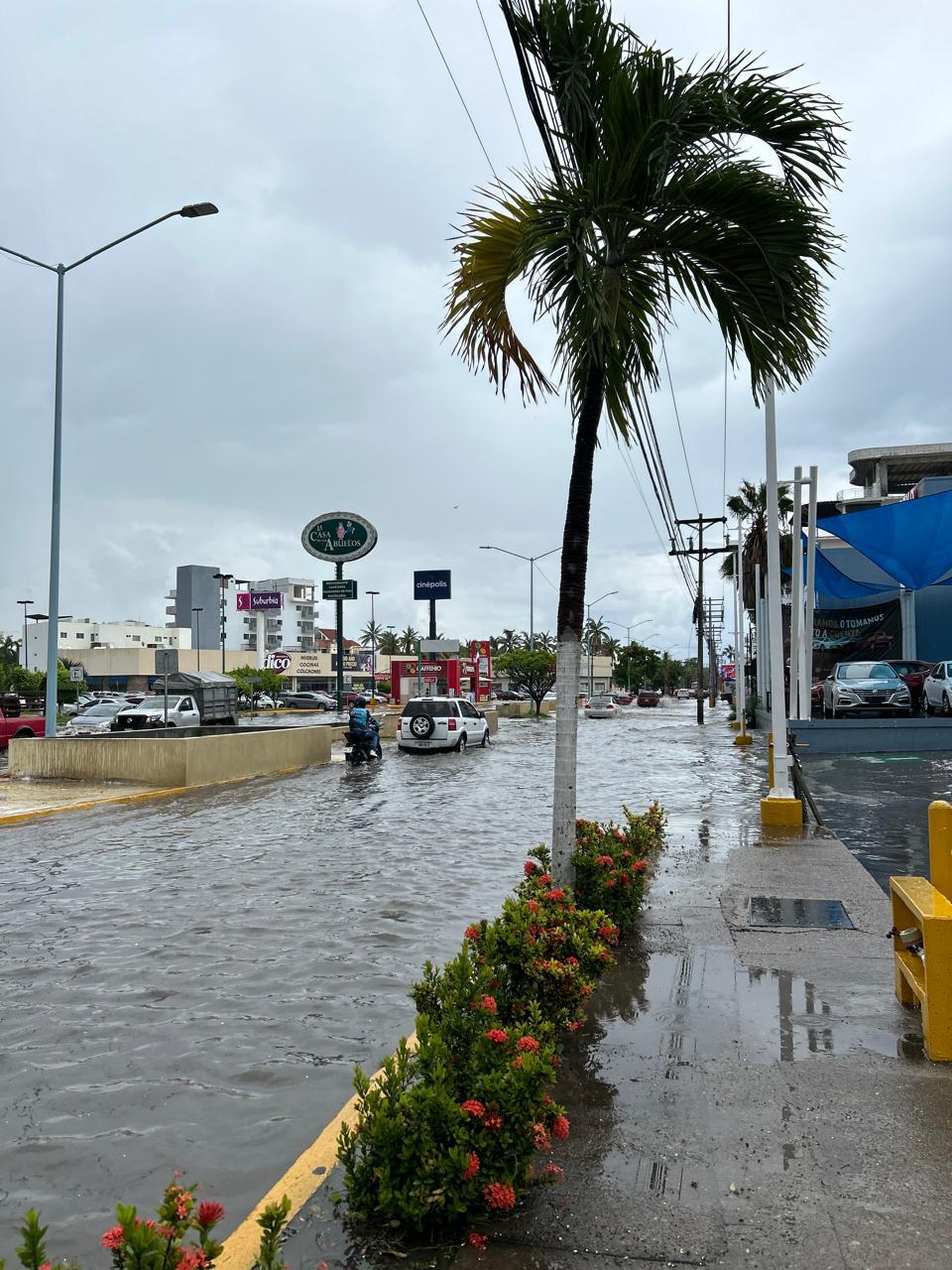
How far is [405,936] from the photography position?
799cm

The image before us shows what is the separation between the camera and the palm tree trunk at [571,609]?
647cm

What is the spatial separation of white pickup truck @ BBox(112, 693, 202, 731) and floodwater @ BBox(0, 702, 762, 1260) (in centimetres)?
1634

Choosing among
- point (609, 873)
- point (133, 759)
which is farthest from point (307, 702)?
point (609, 873)

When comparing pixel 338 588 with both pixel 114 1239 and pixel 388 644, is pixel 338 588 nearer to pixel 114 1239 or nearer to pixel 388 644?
pixel 114 1239

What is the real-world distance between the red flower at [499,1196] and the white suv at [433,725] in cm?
2665

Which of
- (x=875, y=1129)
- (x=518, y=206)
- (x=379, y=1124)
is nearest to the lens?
(x=379, y=1124)

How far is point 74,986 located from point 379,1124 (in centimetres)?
413

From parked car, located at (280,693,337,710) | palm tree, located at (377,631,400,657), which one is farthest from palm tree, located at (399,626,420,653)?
parked car, located at (280,693,337,710)

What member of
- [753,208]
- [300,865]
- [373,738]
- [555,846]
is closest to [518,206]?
[753,208]

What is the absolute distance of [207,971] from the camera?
7.00 metres

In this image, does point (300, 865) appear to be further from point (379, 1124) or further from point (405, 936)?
point (379, 1124)

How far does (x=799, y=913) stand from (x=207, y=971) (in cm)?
480

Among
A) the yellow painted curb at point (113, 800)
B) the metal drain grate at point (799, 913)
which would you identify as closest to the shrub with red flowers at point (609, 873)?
the metal drain grate at point (799, 913)

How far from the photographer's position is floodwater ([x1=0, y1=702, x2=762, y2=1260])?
14.0 ft
